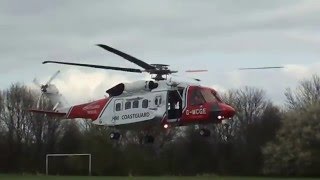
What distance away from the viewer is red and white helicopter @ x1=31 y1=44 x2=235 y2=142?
35.4 metres

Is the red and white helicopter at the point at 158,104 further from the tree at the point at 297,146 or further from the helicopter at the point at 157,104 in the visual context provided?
the tree at the point at 297,146

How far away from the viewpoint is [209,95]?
118ft

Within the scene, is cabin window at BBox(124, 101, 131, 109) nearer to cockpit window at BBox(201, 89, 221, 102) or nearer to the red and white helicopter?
the red and white helicopter

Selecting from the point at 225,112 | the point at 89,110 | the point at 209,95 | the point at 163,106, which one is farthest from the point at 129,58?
the point at 89,110

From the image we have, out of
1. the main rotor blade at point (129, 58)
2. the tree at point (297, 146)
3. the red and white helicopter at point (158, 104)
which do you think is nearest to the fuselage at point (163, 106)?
the red and white helicopter at point (158, 104)

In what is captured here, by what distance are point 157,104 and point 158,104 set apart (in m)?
0.07

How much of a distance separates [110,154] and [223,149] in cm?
1556

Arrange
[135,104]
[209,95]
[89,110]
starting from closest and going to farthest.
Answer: [209,95], [135,104], [89,110]

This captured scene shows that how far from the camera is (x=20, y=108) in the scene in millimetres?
99062

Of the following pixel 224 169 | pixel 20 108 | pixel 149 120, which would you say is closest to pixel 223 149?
pixel 224 169

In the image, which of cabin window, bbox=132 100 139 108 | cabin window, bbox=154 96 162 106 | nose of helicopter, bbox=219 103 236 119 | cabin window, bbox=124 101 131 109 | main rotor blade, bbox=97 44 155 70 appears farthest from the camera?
cabin window, bbox=124 101 131 109

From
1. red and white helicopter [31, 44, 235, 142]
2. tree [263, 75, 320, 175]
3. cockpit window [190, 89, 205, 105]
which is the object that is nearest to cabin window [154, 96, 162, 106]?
red and white helicopter [31, 44, 235, 142]

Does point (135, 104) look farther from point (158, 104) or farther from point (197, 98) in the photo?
point (197, 98)

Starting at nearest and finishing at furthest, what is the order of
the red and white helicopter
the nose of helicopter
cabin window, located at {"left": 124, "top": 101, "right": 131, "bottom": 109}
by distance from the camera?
the nose of helicopter
the red and white helicopter
cabin window, located at {"left": 124, "top": 101, "right": 131, "bottom": 109}
